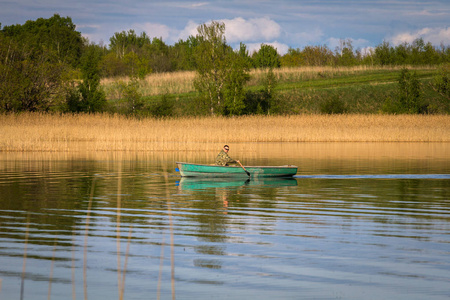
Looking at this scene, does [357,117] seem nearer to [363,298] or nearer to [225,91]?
[225,91]

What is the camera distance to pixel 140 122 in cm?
4322

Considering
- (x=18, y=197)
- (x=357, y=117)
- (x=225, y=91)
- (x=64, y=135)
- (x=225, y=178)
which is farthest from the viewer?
(x=225, y=91)

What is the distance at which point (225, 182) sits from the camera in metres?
23.1

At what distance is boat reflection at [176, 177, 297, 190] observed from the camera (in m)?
21.6

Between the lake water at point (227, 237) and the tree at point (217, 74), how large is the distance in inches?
1339

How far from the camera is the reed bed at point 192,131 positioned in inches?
1535

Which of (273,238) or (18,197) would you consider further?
(18,197)

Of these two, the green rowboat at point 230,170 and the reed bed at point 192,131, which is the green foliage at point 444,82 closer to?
Answer: the reed bed at point 192,131

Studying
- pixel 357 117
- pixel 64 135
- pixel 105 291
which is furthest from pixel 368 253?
pixel 357 117

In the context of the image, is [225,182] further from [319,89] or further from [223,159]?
[319,89]

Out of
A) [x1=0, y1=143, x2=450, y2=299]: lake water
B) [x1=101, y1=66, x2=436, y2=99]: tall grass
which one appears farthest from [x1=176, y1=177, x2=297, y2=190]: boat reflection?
[x1=101, y1=66, x2=436, y2=99]: tall grass

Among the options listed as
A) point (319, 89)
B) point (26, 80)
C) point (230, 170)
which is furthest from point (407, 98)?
point (230, 170)

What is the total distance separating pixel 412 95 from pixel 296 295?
5714 centimetres

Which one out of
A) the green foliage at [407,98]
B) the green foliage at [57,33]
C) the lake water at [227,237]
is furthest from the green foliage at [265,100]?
the green foliage at [57,33]
